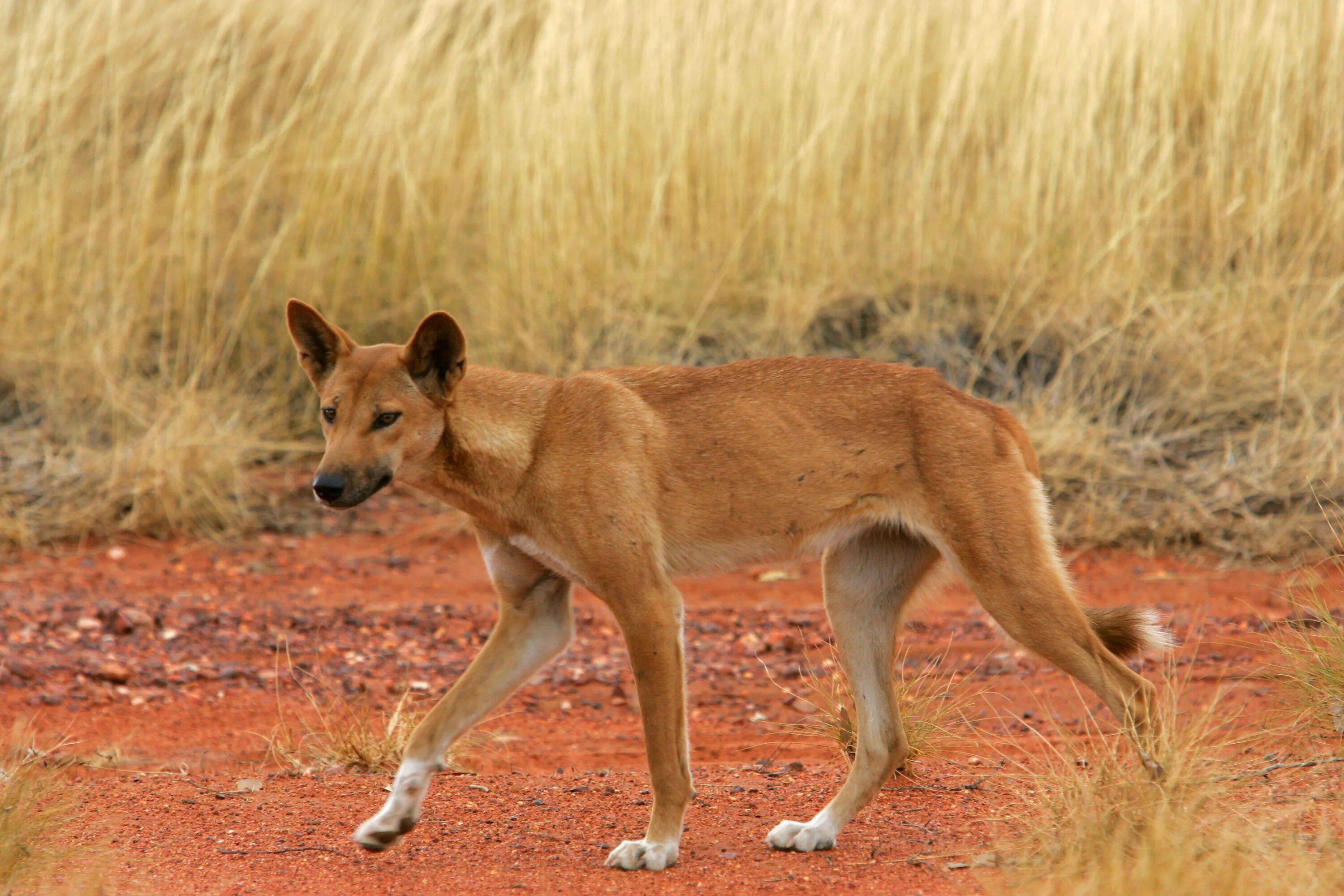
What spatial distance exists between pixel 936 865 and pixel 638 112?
22.2 feet

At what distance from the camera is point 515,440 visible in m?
4.43

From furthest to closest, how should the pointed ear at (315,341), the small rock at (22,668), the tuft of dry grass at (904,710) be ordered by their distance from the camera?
the small rock at (22,668)
the tuft of dry grass at (904,710)
the pointed ear at (315,341)

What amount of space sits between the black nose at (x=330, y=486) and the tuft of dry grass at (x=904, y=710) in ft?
5.44

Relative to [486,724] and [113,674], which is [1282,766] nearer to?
[486,724]

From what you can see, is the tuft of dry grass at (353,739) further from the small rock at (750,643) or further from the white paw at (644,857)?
the small rock at (750,643)

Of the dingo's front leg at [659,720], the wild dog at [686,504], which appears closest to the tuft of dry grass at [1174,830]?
the wild dog at [686,504]

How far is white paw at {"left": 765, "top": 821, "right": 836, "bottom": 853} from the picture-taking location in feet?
14.3

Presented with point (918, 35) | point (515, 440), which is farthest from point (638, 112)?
point (515, 440)

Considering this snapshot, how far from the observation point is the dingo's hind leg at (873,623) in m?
Answer: 4.55

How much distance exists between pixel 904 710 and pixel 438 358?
2.08m

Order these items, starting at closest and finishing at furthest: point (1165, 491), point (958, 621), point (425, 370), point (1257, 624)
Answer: point (425, 370), point (1257, 624), point (958, 621), point (1165, 491)

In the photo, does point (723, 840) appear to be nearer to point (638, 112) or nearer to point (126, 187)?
point (638, 112)

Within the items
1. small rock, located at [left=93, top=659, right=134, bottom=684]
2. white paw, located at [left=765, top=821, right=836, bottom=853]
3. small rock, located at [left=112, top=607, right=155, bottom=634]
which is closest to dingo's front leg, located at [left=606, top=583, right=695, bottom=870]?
white paw, located at [left=765, top=821, right=836, bottom=853]

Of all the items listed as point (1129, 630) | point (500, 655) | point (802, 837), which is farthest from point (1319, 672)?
point (500, 655)
